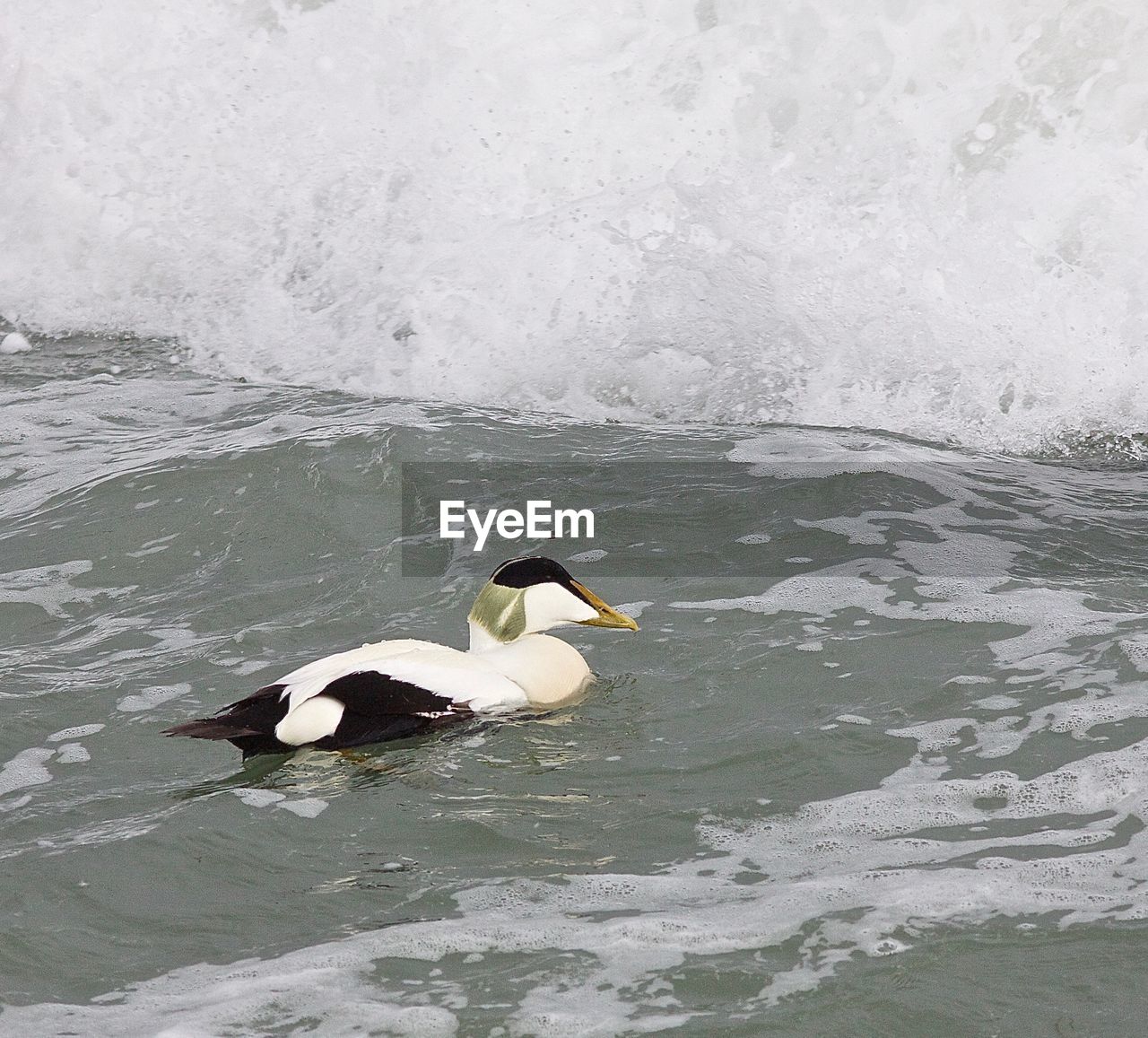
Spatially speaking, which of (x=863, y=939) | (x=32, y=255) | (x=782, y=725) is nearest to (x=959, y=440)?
(x=782, y=725)

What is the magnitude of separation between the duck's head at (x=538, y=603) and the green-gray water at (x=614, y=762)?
0.20 m

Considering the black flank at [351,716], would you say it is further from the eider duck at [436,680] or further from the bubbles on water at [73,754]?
the bubbles on water at [73,754]

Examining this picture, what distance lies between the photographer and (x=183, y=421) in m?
7.21

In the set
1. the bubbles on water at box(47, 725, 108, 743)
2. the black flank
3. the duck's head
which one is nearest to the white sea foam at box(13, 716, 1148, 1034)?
the black flank

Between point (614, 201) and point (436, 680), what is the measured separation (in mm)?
5519

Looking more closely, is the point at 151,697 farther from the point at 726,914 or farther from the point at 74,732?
the point at 726,914

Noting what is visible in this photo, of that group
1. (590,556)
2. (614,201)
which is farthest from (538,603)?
(614,201)

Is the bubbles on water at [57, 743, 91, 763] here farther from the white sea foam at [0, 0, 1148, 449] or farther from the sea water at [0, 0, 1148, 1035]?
the white sea foam at [0, 0, 1148, 449]

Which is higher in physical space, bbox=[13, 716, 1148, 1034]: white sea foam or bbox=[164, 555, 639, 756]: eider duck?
bbox=[164, 555, 639, 756]: eider duck

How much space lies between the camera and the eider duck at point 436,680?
3.79 m

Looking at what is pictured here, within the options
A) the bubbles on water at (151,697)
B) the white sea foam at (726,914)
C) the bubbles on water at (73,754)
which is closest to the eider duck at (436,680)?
the bubbles on water at (73,754)

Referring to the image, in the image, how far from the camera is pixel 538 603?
4391mm

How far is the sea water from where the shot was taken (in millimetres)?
2936

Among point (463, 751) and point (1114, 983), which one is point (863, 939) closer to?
point (1114, 983)
